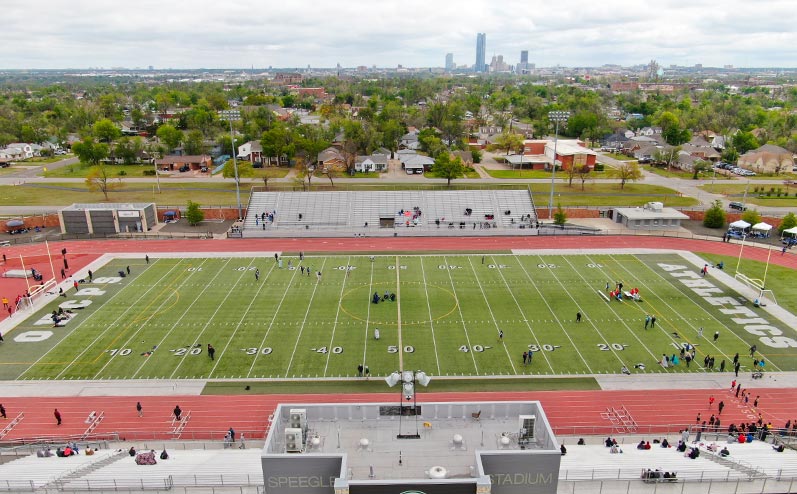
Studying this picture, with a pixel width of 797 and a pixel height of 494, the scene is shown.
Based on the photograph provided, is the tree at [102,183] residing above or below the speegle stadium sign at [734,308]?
above

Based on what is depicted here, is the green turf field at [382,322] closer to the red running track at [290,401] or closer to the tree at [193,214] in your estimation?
the red running track at [290,401]

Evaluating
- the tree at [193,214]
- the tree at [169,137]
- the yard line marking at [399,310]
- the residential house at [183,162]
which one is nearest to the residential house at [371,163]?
the residential house at [183,162]

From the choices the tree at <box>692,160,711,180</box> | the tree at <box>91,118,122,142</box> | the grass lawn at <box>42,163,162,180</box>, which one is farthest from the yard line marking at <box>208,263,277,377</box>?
the tree at <box>91,118,122,142</box>

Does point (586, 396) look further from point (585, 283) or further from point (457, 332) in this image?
point (585, 283)

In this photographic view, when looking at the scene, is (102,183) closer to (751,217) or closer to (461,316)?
(461,316)

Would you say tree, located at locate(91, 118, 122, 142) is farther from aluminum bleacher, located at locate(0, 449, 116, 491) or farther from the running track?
aluminum bleacher, located at locate(0, 449, 116, 491)

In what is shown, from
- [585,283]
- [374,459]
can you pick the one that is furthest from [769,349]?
[374,459]
